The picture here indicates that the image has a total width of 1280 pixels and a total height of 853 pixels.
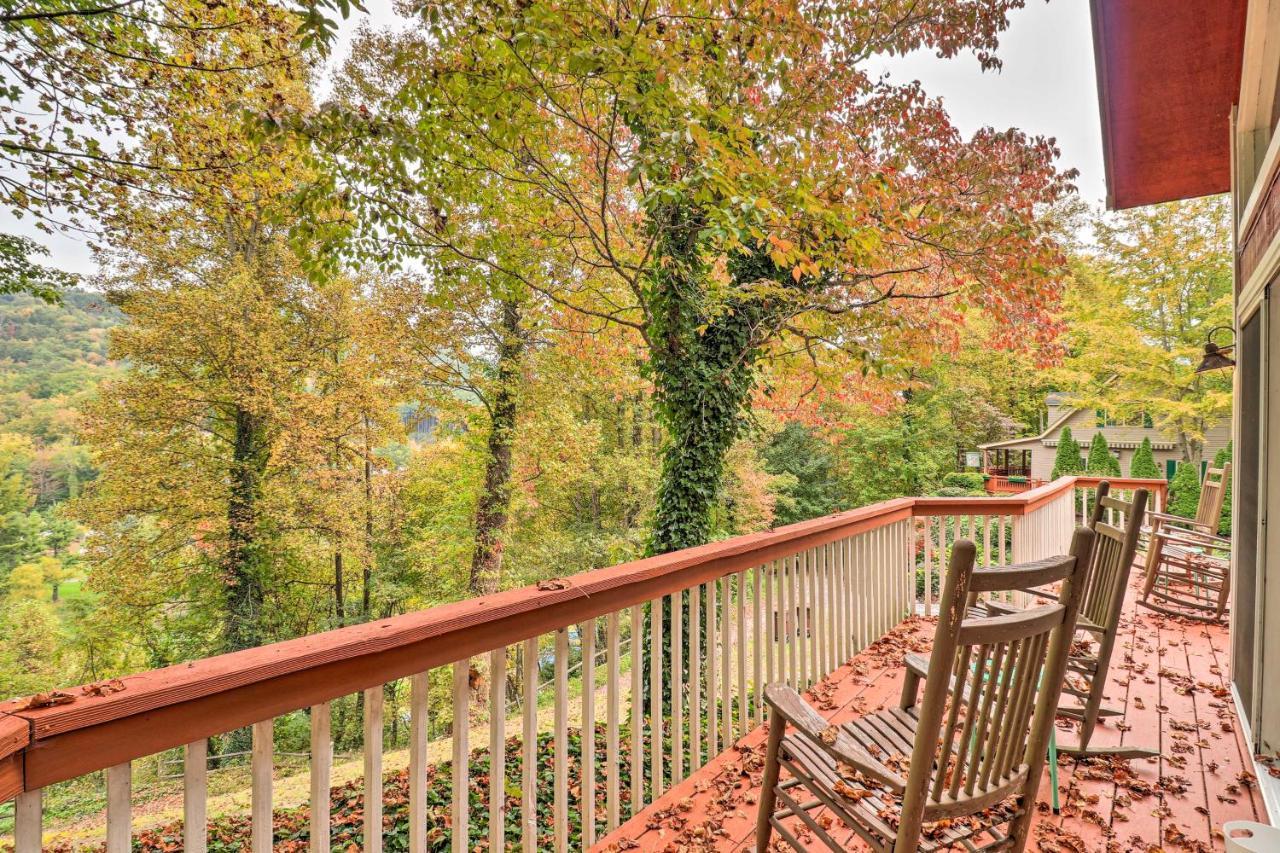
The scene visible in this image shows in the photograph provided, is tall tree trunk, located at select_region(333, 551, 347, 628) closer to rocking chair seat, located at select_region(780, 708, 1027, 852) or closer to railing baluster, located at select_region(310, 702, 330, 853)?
railing baluster, located at select_region(310, 702, 330, 853)

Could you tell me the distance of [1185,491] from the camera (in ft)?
42.0

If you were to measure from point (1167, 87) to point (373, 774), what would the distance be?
17.5ft

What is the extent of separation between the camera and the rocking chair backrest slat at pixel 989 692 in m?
1.35

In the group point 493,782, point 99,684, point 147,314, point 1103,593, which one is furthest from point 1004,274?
point 147,314

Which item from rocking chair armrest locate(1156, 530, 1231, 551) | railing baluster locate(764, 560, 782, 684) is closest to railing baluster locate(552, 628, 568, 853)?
railing baluster locate(764, 560, 782, 684)

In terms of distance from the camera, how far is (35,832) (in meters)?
0.88

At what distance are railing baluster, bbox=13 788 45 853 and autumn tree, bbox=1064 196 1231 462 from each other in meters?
15.9

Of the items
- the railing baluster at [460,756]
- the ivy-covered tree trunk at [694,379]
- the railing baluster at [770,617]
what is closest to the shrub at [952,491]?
the ivy-covered tree trunk at [694,379]

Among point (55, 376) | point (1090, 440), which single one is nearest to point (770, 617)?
point (55, 376)

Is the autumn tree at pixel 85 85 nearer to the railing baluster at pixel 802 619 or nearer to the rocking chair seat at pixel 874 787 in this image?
the railing baluster at pixel 802 619

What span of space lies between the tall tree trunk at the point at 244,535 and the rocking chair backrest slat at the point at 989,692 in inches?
452

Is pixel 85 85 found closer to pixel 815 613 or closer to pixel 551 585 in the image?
pixel 551 585

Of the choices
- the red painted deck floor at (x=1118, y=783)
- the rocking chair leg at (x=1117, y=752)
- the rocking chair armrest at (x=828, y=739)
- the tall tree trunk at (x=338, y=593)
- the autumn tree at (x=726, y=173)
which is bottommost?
the tall tree trunk at (x=338, y=593)

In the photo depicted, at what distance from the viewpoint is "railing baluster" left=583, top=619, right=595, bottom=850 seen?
195 centimetres
